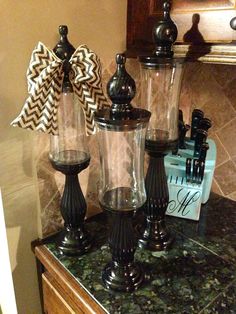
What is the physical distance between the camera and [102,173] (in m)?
0.67

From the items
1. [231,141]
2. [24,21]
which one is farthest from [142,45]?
[231,141]

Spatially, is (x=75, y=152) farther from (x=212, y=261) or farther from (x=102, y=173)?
(x=212, y=261)

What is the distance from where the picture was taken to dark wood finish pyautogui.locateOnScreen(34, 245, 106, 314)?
669 millimetres

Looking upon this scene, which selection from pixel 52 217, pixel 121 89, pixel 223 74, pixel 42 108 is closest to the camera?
pixel 121 89

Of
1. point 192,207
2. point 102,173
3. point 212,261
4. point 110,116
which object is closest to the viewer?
point 110,116

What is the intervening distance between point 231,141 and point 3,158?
726 mm

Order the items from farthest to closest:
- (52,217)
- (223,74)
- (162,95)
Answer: (223,74)
(52,217)
(162,95)

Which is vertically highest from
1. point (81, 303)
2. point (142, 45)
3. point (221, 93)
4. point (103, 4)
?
point (103, 4)

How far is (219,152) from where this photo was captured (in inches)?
42.3

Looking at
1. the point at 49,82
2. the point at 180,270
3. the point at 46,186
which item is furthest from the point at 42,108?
the point at 180,270

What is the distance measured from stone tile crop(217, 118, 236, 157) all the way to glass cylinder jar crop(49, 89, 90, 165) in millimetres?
513

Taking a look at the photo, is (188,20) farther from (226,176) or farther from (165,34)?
(226,176)

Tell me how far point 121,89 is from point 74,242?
449 mm

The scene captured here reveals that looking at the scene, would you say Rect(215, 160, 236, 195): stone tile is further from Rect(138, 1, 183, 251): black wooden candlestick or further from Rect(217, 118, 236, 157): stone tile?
Rect(138, 1, 183, 251): black wooden candlestick
